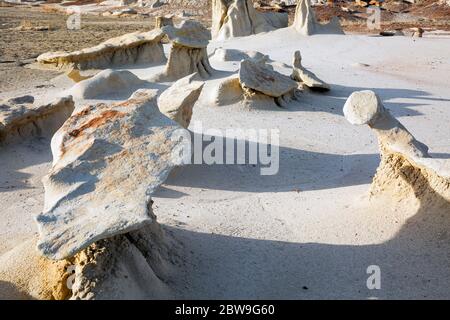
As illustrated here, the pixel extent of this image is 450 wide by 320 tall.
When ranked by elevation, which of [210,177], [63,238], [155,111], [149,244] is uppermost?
[155,111]

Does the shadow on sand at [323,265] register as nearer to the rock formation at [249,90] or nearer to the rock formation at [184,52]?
the rock formation at [249,90]

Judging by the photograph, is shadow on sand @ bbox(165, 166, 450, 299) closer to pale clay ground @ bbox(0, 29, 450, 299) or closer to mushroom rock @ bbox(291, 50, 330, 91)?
pale clay ground @ bbox(0, 29, 450, 299)

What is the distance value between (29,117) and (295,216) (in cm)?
369

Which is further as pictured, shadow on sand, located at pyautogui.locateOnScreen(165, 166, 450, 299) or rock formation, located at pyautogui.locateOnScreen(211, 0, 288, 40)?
rock formation, located at pyautogui.locateOnScreen(211, 0, 288, 40)

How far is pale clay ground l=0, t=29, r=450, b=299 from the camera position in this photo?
119 inches

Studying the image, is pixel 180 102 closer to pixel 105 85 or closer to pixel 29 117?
pixel 29 117

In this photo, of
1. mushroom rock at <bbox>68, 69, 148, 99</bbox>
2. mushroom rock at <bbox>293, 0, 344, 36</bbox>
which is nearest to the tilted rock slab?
mushroom rock at <bbox>68, 69, 148, 99</bbox>

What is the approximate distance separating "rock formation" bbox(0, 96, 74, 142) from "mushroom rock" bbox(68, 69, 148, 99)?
67.4 inches

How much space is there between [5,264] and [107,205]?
1111 mm

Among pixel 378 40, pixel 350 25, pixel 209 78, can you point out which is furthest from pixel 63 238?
pixel 350 25

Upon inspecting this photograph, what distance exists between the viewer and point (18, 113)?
5848 millimetres

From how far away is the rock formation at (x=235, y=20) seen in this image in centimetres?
1573

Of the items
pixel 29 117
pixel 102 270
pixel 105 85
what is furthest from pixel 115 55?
pixel 102 270
